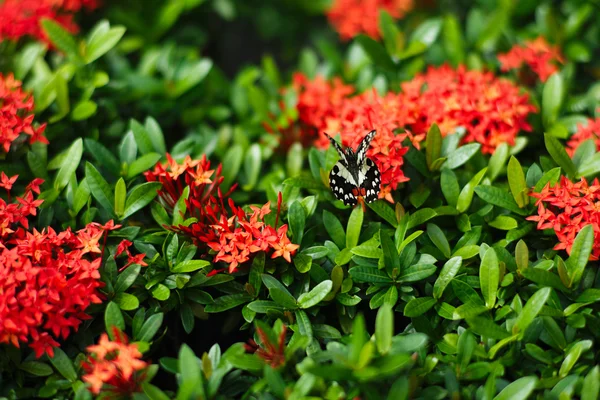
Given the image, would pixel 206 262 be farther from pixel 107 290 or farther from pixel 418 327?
pixel 418 327

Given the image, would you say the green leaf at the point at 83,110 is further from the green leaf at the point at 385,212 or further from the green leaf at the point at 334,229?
the green leaf at the point at 385,212

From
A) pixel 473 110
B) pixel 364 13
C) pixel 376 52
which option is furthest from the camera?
pixel 364 13

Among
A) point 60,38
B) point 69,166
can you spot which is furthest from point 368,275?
point 60,38

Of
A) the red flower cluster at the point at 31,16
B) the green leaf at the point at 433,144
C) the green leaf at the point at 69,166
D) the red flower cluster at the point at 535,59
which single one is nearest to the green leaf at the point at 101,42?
the red flower cluster at the point at 31,16

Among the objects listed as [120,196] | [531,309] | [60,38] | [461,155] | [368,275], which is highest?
[60,38]

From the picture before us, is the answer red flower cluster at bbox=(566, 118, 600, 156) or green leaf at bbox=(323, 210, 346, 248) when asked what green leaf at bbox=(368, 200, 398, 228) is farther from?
red flower cluster at bbox=(566, 118, 600, 156)

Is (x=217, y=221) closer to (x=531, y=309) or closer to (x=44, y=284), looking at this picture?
(x=44, y=284)
